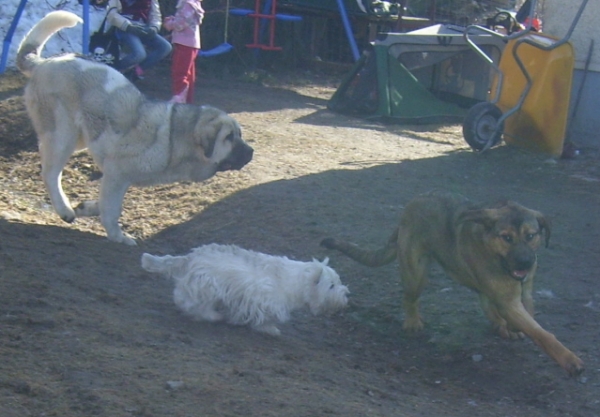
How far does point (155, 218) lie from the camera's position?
24.5 ft

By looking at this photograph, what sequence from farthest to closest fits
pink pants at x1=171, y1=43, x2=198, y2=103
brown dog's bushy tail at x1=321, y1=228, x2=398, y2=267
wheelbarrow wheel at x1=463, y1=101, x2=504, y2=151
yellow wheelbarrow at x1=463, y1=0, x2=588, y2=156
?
1. pink pants at x1=171, y1=43, x2=198, y2=103
2. wheelbarrow wheel at x1=463, y1=101, x2=504, y2=151
3. yellow wheelbarrow at x1=463, y1=0, x2=588, y2=156
4. brown dog's bushy tail at x1=321, y1=228, x2=398, y2=267

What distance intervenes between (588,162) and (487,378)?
593 centimetres

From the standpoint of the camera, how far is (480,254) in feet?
15.7

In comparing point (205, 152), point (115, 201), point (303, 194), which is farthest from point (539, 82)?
point (115, 201)

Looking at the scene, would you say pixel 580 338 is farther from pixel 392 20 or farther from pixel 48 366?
pixel 392 20

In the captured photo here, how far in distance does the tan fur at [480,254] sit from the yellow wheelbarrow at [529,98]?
16.6ft

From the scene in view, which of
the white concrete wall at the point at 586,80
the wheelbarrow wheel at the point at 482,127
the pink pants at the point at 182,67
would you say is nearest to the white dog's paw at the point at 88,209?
the pink pants at the point at 182,67

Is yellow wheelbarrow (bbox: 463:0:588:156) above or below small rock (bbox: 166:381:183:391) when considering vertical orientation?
above

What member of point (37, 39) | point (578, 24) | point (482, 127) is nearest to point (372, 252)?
point (37, 39)

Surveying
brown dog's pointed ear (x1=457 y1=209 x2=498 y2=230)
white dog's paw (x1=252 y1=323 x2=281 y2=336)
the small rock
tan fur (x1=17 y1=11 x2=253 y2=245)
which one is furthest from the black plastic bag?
the small rock

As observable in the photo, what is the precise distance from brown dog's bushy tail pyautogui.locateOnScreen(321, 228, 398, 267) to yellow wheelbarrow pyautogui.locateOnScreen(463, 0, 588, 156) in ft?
16.3

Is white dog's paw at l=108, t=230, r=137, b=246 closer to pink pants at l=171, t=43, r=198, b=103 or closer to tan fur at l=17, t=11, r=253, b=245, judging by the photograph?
tan fur at l=17, t=11, r=253, b=245

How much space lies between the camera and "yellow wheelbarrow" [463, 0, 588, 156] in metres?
9.84

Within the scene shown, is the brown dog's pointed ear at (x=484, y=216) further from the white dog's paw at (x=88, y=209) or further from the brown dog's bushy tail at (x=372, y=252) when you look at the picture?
the white dog's paw at (x=88, y=209)
